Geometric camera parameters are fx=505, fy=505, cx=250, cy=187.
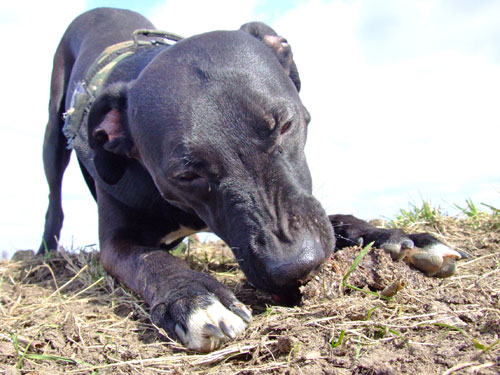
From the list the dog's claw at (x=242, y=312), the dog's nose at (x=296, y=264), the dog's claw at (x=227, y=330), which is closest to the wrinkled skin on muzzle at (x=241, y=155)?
the dog's nose at (x=296, y=264)

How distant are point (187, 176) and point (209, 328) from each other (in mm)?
847

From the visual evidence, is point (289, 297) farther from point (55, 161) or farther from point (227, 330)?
point (55, 161)

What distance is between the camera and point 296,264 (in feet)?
6.78

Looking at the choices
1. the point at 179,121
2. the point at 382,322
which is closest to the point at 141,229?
the point at 179,121

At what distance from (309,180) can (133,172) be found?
4.43 ft

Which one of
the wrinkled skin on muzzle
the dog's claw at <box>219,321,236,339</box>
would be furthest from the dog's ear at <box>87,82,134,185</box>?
the dog's claw at <box>219,321,236,339</box>

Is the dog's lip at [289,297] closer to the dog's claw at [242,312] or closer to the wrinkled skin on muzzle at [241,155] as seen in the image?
the wrinkled skin on muzzle at [241,155]

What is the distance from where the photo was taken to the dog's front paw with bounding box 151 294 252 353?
6.61ft

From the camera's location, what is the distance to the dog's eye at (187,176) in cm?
254

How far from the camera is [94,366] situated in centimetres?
192

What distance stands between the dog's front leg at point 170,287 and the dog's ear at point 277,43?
139 centimetres

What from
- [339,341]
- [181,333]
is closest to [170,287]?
[181,333]

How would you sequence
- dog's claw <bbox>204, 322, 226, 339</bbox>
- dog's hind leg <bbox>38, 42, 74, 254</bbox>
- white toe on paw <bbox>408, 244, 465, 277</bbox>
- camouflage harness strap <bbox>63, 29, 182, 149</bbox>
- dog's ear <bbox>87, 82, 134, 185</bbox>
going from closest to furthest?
1. dog's claw <bbox>204, 322, 226, 339</bbox>
2. white toe on paw <bbox>408, 244, 465, 277</bbox>
3. dog's ear <bbox>87, 82, 134, 185</bbox>
4. camouflage harness strap <bbox>63, 29, 182, 149</bbox>
5. dog's hind leg <bbox>38, 42, 74, 254</bbox>

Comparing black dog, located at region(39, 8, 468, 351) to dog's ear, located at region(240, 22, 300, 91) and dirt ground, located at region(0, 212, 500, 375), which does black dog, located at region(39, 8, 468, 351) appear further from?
dirt ground, located at region(0, 212, 500, 375)
